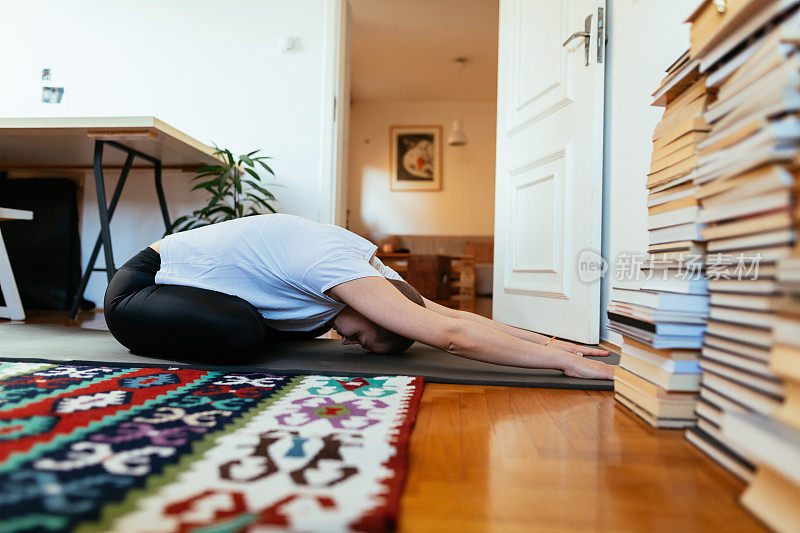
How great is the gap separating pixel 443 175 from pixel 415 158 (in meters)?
0.51

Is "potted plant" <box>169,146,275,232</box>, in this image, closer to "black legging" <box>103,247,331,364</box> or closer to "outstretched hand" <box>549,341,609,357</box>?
"black legging" <box>103,247,331,364</box>

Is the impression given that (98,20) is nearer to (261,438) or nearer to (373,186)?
(261,438)

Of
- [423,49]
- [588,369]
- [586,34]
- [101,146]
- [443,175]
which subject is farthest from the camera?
[443,175]

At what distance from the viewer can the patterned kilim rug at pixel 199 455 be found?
548 mm

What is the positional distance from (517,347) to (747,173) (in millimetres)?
720

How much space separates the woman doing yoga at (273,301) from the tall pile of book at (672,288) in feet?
1.10

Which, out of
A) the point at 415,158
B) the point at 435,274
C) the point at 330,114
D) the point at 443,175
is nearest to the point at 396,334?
the point at 330,114

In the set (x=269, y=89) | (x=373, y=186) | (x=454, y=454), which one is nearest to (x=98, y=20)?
(x=269, y=89)

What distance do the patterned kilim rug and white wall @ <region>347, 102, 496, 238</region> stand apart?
7043 mm

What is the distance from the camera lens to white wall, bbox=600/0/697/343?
6.21ft

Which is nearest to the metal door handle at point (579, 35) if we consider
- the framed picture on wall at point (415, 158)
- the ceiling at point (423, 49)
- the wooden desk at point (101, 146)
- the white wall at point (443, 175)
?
the wooden desk at point (101, 146)

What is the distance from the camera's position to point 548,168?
247 cm

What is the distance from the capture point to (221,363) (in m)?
1.50
